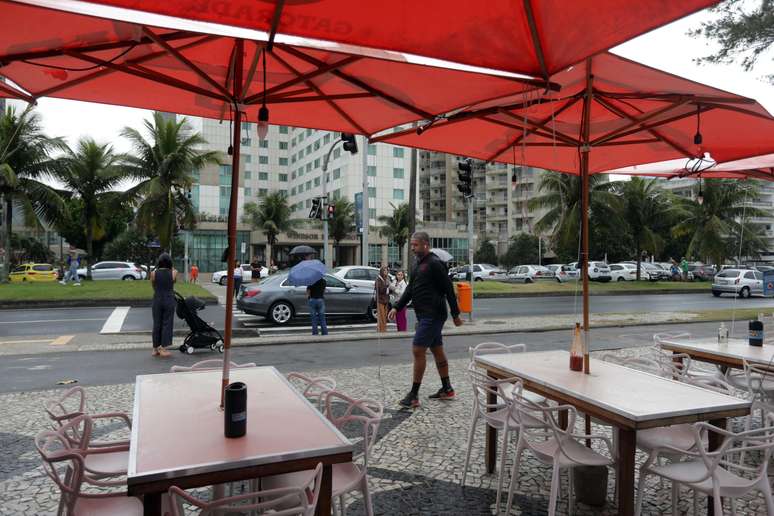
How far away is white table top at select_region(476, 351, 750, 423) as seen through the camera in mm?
3209

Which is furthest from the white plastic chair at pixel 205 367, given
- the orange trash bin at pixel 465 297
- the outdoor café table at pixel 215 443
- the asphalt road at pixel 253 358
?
the orange trash bin at pixel 465 297

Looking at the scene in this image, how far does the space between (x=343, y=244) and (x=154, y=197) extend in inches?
1414

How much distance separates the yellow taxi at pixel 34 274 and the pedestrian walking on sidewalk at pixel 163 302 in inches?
1098

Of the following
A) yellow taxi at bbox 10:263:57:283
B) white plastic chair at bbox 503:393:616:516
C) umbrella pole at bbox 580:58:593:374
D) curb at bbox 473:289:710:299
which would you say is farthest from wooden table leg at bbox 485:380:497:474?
yellow taxi at bbox 10:263:57:283

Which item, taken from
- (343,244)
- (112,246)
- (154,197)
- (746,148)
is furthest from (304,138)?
(746,148)

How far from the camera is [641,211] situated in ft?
120

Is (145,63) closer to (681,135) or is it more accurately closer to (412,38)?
(412,38)

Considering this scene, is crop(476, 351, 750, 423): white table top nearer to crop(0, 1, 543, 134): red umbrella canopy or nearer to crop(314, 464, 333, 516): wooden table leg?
crop(314, 464, 333, 516): wooden table leg

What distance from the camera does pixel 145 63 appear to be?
419cm

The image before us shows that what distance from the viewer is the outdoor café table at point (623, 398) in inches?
123

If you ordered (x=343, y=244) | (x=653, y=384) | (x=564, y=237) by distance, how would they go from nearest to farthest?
(x=653, y=384) < (x=564, y=237) < (x=343, y=244)

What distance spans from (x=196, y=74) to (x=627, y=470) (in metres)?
4.29

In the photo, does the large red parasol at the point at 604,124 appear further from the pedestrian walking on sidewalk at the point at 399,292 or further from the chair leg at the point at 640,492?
the pedestrian walking on sidewalk at the point at 399,292

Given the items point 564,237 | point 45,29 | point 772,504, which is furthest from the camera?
point 564,237
